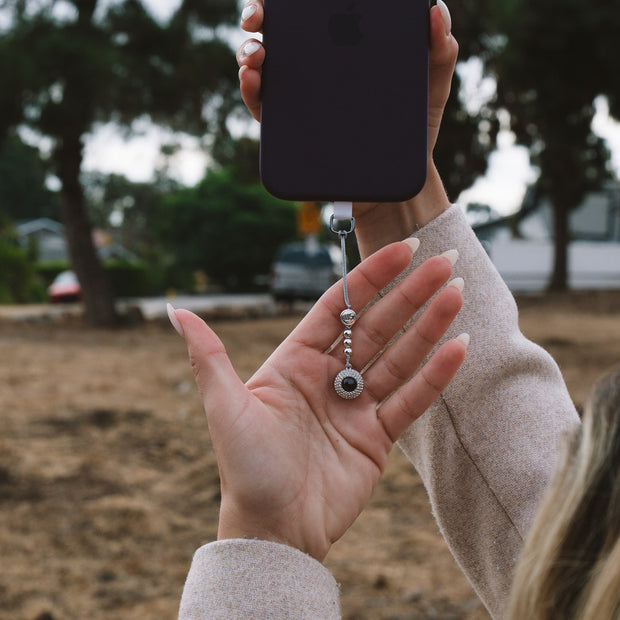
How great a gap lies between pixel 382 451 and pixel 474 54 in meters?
4.96

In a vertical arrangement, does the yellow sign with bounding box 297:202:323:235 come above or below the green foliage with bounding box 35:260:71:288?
above

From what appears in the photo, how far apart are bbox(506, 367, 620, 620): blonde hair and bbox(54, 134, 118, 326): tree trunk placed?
9.30 meters

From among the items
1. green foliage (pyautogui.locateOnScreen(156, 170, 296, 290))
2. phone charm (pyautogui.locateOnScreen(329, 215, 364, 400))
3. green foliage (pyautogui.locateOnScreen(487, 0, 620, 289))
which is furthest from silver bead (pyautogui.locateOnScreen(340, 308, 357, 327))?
green foliage (pyautogui.locateOnScreen(156, 170, 296, 290))

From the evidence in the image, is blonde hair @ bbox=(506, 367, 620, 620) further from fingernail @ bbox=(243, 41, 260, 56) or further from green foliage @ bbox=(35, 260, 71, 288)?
green foliage @ bbox=(35, 260, 71, 288)

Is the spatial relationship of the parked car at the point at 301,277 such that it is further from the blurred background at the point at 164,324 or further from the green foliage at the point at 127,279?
the green foliage at the point at 127,279

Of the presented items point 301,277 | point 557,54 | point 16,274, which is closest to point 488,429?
point 557,54

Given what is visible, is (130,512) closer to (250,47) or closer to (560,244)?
(250,47)

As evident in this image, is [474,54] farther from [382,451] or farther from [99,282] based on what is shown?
[99,282]

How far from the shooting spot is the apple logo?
0.85 meters

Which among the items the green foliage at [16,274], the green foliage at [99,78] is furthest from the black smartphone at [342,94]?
the green foliage at [16,274]

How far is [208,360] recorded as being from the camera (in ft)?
3.15

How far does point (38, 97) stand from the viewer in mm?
7914

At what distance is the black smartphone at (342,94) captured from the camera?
2.79 feet

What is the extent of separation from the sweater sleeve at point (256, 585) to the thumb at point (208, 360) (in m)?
0.19
